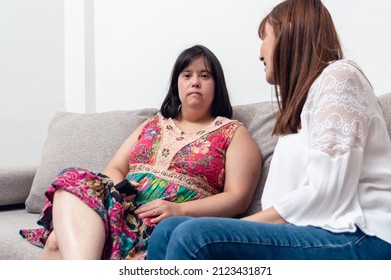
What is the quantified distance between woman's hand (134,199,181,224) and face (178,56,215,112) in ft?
1.59

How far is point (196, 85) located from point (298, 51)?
0.72 meters

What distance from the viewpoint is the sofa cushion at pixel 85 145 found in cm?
217

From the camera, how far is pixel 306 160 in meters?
1.16

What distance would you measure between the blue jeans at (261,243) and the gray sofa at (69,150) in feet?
2.84

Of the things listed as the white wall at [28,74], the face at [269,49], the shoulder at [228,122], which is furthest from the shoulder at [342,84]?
the white wall at [28,74]

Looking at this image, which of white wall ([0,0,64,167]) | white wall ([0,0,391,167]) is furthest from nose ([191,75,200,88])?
white wall ([0,0,64,167])

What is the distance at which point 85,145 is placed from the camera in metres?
2.20

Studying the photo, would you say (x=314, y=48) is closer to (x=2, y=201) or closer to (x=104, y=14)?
(x=2, y=201)

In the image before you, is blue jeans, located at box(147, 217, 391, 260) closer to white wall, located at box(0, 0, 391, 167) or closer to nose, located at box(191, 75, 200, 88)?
nose, located at box(191, 75, 200, 88)

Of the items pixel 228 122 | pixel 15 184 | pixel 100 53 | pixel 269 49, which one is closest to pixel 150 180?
pixel 228 122

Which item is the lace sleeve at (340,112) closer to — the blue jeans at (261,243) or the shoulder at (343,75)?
the shoulder at (343,75)

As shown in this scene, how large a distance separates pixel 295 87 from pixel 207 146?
24.0 inches
